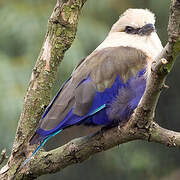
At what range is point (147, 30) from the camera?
474 centimetres

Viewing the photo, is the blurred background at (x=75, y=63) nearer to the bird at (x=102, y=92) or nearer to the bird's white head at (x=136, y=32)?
the bird's white head at (x=136, y=32)

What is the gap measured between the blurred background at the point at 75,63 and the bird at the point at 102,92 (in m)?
1.65

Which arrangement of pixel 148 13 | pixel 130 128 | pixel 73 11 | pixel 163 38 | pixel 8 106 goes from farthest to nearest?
pixel 163 38 < pixel 8 106 < pixel 148 13 < pixel 73 11 < pixel 130 128

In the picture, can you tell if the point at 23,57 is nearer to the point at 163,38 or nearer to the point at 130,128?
the point at 163,38

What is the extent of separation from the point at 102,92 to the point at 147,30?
0.66 m

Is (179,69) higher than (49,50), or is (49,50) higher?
(49,50)

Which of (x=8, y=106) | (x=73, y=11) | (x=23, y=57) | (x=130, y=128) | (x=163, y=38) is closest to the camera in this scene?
(x=130, y=128)

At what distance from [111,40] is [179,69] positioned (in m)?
2.71

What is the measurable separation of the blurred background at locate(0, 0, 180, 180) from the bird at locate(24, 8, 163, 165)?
5.42ft

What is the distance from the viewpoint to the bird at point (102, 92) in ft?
13.9

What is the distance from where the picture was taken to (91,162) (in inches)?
297

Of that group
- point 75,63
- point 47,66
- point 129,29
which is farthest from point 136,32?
point 75,63

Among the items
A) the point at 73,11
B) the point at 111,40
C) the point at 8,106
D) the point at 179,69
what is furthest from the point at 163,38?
the point at 73,11

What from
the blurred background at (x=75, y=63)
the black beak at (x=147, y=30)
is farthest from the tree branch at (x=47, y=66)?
the blurred background at (x=75, y=63)
